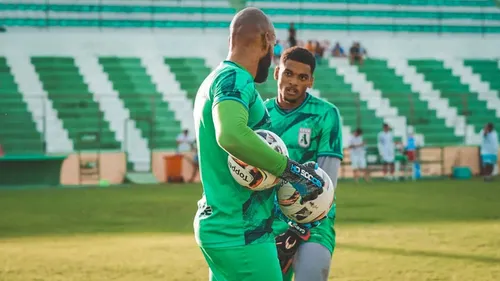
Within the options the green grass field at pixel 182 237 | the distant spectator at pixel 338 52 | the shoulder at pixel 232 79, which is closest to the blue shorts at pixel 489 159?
the green grass field at pixel 182 237

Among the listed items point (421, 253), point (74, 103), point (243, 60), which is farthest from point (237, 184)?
point (74, 103)

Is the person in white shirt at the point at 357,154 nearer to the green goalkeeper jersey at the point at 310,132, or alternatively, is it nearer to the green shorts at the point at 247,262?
the green goalkeeper jersey at the point at 310,132

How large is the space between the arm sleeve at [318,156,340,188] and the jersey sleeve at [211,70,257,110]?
170 centimetres

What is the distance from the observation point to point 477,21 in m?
43.8

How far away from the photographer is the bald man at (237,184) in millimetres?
4316

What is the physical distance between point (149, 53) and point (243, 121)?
33.7 m

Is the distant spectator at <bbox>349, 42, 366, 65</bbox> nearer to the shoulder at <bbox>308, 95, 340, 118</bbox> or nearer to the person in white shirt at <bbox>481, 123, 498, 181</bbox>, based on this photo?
the person in white shirt at <bbox>481, 123, 498, 181</bbox>

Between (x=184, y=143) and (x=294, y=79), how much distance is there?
955 inches

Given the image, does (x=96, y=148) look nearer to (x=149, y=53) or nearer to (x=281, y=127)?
(x=149, y=53)

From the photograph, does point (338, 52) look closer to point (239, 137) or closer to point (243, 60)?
point (243, 60)

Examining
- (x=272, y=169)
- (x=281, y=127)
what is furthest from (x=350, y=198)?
(x=272, y=169)

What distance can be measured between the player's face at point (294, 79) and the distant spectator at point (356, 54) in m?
32.5

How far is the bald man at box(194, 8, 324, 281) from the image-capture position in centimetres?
432

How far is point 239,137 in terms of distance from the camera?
4.09 meters
